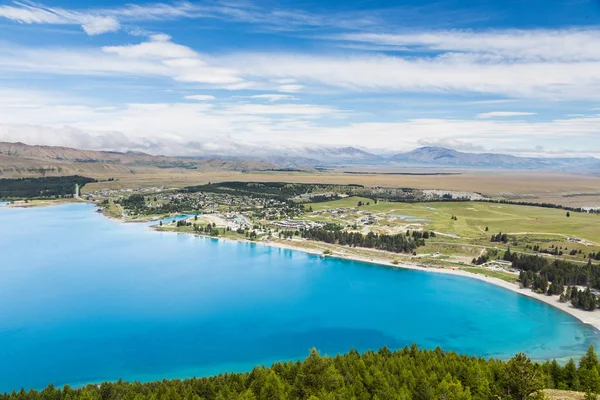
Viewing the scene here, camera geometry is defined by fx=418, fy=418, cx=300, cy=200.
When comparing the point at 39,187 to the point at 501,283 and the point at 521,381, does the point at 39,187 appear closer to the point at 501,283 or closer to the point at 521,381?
the point at 501,283

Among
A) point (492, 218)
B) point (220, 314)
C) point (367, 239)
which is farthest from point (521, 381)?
point (492, 218)

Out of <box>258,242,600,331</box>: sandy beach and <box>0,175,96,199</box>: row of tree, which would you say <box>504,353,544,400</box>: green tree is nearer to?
<box>258,242,600,331</box>: sandy beach

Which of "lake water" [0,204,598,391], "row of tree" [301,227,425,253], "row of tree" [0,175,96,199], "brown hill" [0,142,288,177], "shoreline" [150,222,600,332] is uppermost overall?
"brown hill" [0,142,288,177]

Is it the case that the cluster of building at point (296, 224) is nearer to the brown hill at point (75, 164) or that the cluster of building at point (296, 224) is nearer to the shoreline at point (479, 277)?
the shoreline at point (479, 277)

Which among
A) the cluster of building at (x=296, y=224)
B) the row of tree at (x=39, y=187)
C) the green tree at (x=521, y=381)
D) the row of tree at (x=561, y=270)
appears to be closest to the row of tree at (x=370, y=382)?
the green tree at (x=521, y=381)

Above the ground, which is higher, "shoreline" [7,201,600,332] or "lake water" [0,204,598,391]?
"shoreline" [7,201,600,332]

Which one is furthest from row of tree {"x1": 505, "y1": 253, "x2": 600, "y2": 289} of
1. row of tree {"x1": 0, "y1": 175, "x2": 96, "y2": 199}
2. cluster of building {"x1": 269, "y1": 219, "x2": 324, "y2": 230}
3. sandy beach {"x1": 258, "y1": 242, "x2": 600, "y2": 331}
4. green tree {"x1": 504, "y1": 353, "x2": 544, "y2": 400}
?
row of tree {"x1": 0, "y1": 175, "x2": 96, "y2": 199}
